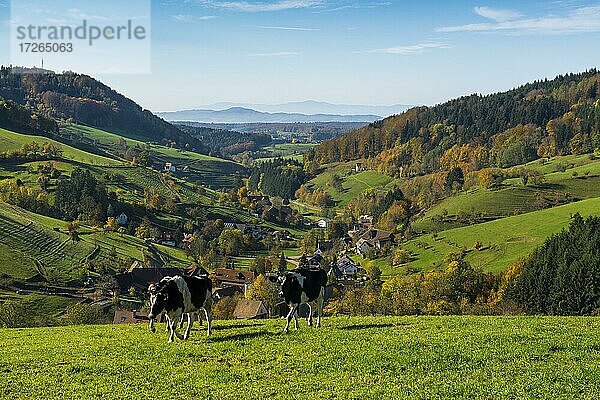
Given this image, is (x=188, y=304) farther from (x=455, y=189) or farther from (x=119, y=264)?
(x=455, y=189)

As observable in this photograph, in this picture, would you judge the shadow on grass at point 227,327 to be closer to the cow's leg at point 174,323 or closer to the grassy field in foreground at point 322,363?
the grassy field in foreground at point 322,363

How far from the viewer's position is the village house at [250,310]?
6612 centimetres

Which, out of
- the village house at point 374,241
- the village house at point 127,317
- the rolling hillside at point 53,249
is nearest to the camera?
the village house at point 127,317

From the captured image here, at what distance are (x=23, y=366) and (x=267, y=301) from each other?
6175 centimetres

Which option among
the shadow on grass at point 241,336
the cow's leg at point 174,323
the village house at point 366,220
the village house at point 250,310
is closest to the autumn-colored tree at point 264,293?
the village house at point 250,310

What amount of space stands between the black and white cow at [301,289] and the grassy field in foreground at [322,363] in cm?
110

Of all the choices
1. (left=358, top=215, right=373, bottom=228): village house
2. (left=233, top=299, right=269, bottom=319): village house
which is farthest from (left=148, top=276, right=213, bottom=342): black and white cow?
(left=358, top=215, right=373, bottom=228): village house

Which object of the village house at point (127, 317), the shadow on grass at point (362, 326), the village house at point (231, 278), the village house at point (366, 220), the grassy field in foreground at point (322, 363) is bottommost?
the village house at point (231, 278)

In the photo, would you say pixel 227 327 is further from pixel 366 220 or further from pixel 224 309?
pixel 366 220

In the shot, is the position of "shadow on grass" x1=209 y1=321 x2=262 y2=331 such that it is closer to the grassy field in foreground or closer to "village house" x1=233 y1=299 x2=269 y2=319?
the grassy field in foreground

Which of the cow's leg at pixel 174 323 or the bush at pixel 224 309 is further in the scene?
the bush at pixel 224 309

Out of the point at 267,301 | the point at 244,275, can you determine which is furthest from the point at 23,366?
the point at 244,275

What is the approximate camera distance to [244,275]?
114m

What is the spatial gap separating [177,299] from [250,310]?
46.4 meters
